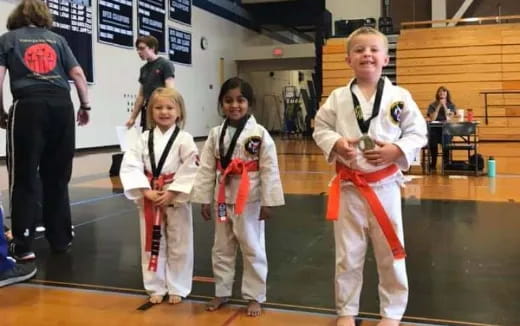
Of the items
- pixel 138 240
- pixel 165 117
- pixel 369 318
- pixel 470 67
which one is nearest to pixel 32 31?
pixel 165 117

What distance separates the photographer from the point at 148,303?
2.42 metres

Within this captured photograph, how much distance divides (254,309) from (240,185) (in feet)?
1.71

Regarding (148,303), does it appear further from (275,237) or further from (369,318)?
(275,237)

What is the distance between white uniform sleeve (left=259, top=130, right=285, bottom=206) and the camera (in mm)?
2242

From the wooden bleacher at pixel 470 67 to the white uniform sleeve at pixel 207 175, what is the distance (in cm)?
1186

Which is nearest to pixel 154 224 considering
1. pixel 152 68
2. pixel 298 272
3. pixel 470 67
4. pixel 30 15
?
pixel 298 272

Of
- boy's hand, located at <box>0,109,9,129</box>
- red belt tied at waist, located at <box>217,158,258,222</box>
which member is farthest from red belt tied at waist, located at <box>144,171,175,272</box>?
boy's hand, located at <box>0,109,9,129</box>

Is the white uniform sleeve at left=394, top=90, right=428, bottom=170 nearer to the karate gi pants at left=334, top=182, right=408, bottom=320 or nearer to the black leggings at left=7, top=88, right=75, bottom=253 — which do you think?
the karate gi pants at left=334, top=182, right=408, bottom=320

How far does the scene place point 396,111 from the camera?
6.63 feet

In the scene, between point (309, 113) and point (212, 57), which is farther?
point (309, 113)

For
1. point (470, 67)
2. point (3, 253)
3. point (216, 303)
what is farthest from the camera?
point (470, 67)

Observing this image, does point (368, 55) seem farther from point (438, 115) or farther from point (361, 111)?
point (438, 115)

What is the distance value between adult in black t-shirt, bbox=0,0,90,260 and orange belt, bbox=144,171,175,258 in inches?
38.9

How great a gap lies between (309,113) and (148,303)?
1697cm
